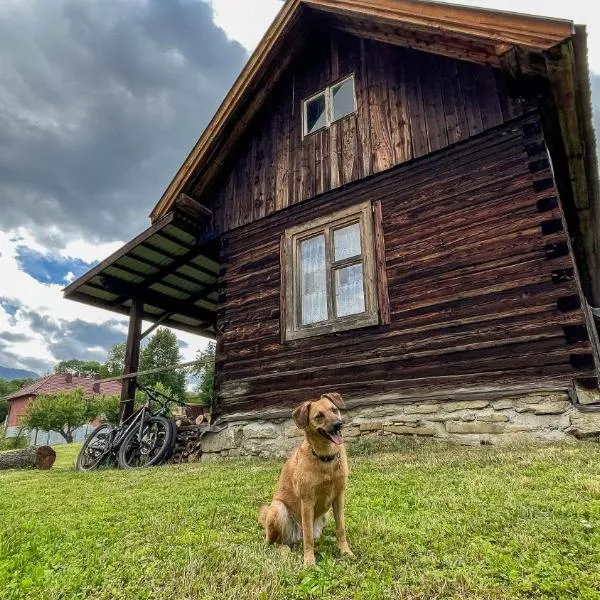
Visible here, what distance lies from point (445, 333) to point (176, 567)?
5.04 meters

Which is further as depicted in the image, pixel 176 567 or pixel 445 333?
pixel 445 333

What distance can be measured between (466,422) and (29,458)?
11.8m

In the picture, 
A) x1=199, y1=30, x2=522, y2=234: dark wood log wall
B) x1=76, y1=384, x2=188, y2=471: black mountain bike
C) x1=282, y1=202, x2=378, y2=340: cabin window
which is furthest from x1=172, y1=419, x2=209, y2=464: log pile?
x1=199, y1=30, x2=522, y2=234: dark wood log wall

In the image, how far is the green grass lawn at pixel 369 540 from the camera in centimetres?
229

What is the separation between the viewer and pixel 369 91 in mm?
8445

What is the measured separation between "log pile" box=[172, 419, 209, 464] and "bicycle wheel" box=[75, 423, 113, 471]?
5.94 ft

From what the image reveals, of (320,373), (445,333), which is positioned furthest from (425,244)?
(320,373)

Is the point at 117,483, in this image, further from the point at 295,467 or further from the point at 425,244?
the point at 425,244

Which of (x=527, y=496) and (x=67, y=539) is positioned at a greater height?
(x=527, y=496)

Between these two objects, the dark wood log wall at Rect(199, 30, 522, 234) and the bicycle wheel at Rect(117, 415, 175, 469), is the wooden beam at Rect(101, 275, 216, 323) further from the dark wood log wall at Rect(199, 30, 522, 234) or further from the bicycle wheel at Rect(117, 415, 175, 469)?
the bicycle wheel at Rect(117, 415, 175, 469)

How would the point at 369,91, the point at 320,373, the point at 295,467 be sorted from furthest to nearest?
the point at 369,91 < the point at 320,373 < the point at 295,467

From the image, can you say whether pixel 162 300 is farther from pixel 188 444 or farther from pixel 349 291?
pixel 349 291

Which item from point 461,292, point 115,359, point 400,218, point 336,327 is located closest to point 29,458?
point 336,327

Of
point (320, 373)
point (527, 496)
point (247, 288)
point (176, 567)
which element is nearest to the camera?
point (176, 567)
